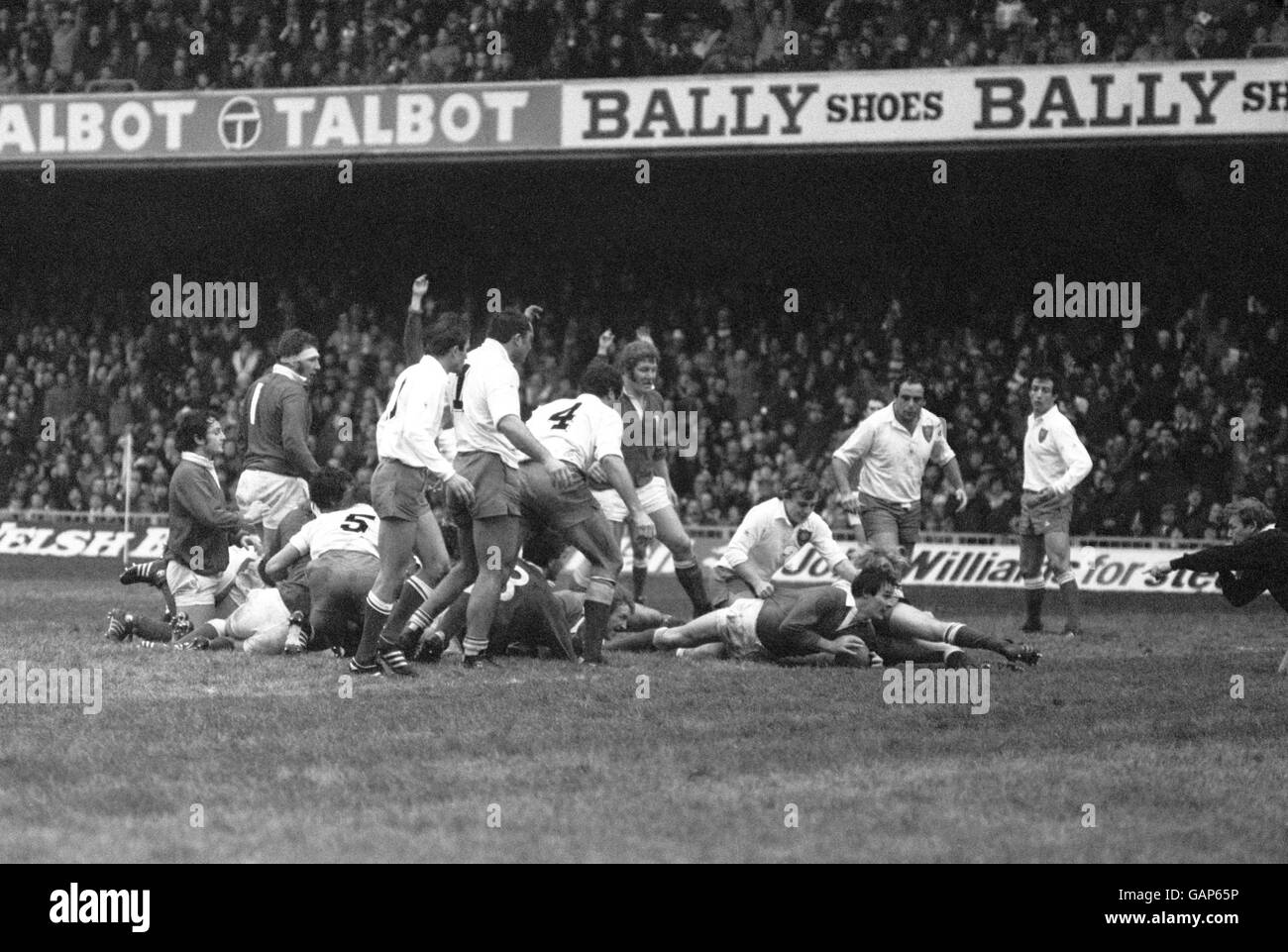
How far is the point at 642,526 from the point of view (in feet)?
35.6

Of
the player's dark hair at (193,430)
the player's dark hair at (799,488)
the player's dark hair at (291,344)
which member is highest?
the player's dark hair at (291,344)

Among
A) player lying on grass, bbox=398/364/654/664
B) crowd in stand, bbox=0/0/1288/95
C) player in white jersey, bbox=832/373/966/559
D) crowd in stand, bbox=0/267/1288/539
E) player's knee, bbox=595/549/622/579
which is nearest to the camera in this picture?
player lying on grass, bbox=398/364/654/664

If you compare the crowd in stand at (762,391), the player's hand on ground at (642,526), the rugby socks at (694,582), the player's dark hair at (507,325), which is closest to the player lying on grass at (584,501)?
the player's hand on ground at (642,526)

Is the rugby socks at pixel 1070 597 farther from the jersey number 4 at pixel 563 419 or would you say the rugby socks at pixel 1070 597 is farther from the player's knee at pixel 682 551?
the jersey number 4 at pixel 563 419

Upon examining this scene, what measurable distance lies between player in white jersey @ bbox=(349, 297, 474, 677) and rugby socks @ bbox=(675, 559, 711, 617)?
2.89 metres

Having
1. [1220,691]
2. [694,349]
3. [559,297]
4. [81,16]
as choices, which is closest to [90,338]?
[81,16]

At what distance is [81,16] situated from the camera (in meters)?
24.8

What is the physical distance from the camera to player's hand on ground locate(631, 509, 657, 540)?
35.4 feet

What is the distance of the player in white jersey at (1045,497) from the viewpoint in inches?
551

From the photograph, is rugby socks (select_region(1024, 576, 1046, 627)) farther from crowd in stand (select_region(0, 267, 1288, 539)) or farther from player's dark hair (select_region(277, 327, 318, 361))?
player's dark hair (select_region(277, 327, 318, 361))

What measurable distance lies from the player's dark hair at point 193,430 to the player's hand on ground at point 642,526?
280cm

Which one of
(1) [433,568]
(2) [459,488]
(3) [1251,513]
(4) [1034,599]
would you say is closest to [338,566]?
(1) [433,568]

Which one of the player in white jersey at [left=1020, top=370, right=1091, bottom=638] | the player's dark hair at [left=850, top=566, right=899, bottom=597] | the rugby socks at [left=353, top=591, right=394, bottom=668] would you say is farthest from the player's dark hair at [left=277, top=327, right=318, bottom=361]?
the player in white jersey at [left=1020, top=370, right=1091, bottom=638]

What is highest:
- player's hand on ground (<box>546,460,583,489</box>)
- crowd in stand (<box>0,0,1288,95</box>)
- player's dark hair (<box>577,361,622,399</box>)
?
crowd in stand (<box>0,0,1288,95</box>)
